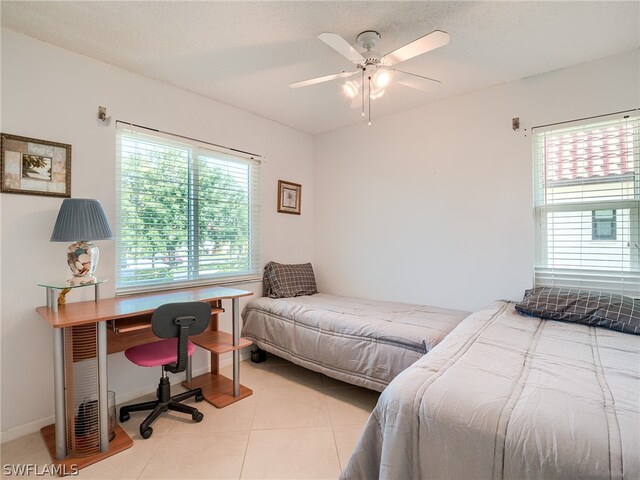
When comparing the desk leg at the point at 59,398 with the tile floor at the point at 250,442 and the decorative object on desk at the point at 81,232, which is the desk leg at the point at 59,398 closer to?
the tile floor at the point at 250,442

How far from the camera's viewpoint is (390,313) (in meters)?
2.62

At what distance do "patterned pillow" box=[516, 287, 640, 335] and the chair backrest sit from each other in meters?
2.22

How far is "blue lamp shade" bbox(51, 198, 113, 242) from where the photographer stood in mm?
1875

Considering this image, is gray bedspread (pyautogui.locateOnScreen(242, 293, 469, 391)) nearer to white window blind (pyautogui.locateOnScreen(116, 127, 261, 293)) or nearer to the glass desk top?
white window blind (pyautogui.locateOnScreen(116, 127, 261, 293))

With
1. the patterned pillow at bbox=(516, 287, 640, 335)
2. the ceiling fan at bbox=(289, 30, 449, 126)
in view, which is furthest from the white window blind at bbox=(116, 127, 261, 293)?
the patterned pillow at bbox=(516, 287, 640, 335)

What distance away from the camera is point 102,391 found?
178cm

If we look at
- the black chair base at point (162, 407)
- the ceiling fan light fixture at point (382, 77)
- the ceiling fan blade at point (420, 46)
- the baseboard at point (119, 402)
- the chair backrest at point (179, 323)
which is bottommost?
the baseboard at point (119, 402)

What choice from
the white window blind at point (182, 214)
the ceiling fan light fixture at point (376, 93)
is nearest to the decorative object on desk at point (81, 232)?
the white window blind at point (182, 214)

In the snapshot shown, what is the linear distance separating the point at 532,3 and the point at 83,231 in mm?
2911

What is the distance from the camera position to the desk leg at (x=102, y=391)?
1.76 m

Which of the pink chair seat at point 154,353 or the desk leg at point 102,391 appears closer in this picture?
the desk leg at point 102,391

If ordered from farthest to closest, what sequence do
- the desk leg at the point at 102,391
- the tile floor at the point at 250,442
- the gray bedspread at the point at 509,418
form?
the desk leg at the point at 102,391 < the tile floor at the point at 250,442 < the gray bedspread at the point at 509,418

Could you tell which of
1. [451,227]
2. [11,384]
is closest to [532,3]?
[451,227]

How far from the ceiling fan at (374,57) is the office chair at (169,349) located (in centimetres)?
159
